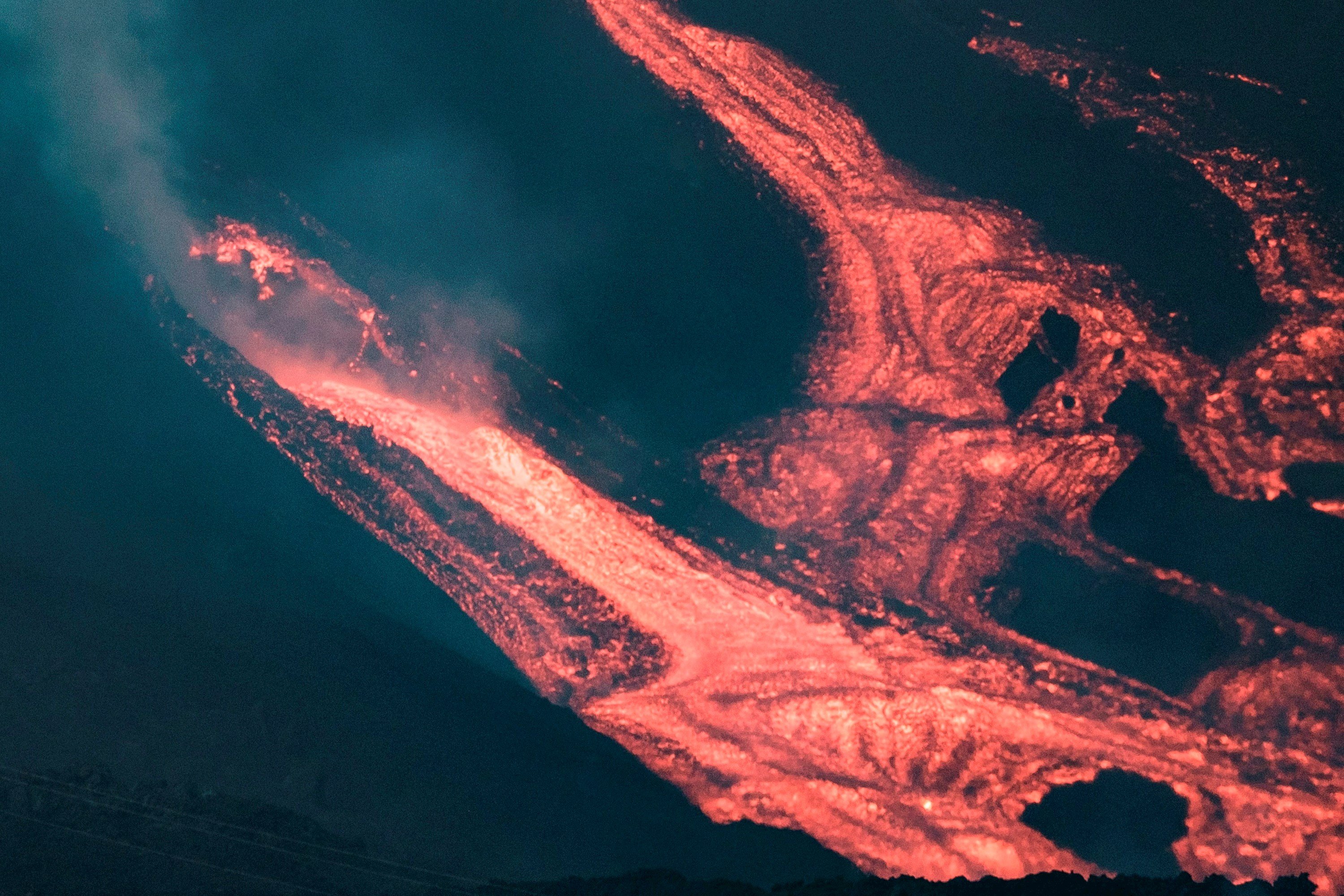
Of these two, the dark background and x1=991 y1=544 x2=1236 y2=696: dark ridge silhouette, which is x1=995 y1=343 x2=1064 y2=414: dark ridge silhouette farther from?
x1=991 y1=544 x2=1236 y2=696: dark ridge silhouette

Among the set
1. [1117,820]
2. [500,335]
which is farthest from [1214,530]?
[500,335]

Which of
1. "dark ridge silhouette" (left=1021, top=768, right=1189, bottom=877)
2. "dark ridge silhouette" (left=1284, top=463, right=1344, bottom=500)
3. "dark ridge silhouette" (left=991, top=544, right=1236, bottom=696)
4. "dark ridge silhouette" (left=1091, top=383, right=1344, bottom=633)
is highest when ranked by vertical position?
"dark ridge silhouette" (left=1284, top=463, right=1344, bottom=500)

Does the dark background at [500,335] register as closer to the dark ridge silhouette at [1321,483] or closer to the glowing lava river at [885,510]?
the dark ridge silhouette at [1321,483]

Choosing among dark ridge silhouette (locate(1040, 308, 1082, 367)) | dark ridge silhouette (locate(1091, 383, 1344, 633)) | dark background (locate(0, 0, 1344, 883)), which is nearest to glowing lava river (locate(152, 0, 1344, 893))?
dark ridge silhouette (locate(1040, 308, 1082, 367))

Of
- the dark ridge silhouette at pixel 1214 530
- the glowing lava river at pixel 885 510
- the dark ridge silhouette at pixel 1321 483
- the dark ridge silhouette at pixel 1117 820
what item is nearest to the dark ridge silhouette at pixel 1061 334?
the glowing lava river at pixel 885 510

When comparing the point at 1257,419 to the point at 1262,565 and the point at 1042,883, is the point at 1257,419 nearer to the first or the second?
the point at 1262,565

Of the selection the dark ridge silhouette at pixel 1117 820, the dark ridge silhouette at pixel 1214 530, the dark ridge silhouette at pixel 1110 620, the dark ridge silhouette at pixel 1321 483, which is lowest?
the dark ridge silhouette at pixel 1117 820
